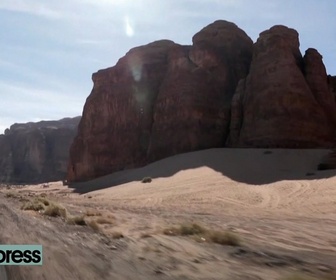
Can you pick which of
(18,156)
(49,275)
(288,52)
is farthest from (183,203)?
(18,156)

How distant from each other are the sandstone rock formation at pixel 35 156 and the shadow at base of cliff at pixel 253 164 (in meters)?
69.8

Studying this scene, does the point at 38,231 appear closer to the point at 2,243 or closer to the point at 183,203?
the point at 2,243

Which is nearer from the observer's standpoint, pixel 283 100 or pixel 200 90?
pixel 283 100

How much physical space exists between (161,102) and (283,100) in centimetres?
1727

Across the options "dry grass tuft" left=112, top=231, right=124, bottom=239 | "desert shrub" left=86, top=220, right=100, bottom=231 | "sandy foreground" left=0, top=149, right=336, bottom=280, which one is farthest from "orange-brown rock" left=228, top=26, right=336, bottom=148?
"dry grass tuft" left=112, top=231, right=124, bottom=239

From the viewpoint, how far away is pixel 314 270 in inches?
260

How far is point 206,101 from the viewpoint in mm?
49906

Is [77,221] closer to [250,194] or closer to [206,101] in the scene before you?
[250,194]

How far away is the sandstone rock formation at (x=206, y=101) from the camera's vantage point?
43.0 meters

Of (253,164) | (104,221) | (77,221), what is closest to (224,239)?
(104,221)

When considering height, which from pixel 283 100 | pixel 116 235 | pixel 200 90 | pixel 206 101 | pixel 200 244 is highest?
pixel 200 90

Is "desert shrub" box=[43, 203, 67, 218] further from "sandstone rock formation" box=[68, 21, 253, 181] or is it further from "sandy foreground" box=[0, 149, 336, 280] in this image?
"sandstone rock formation" box=[68, 21, 253, 181]

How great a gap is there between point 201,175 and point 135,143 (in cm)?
2387

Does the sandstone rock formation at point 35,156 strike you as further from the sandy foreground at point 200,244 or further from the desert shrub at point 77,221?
the desert shrub at point 77,221
